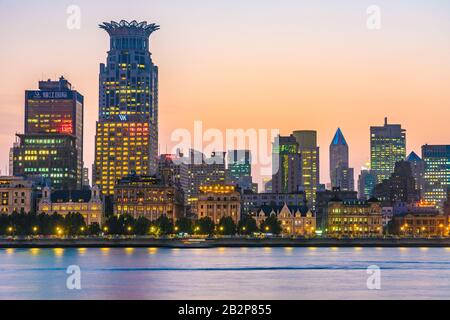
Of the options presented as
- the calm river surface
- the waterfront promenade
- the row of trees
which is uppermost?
the row of trees

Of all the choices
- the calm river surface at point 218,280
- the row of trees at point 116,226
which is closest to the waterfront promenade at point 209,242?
the row of trees at point 116,226

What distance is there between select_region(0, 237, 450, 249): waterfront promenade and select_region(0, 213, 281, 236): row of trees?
18.3 ft

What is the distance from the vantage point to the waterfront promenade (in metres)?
165

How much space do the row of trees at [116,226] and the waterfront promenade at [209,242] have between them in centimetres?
557

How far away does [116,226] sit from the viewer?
179 metres

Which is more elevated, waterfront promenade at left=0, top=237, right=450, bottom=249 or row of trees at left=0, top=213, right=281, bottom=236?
row of trees at left=0, top=213, right=281, bottom=236

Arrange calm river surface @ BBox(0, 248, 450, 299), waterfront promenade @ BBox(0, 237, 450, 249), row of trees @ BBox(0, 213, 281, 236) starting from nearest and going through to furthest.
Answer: calm river surface @ BBox(0, 248, 450, 299)
waterfront promenade @ BBox(0, 237, 450, 249)
row of trees @ BBox(0, 213, 281, 236)

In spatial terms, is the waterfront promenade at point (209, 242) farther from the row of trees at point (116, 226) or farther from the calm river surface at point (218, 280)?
the calm river surface at point (218, 280)

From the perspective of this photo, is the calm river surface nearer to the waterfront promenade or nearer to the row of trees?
the waterfront promenade

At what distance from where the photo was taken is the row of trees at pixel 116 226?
17188 centimetres

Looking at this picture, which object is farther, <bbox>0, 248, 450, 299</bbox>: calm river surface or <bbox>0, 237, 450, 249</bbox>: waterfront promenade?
<bbox>0, 237, 450, 249</bbox>: waterfront promenade

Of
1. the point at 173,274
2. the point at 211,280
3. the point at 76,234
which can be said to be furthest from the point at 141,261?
the point at 76,234

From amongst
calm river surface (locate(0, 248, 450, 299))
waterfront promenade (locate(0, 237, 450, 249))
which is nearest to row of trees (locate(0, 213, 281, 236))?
waterfront promenade (locate(0, 237, 450, 249))

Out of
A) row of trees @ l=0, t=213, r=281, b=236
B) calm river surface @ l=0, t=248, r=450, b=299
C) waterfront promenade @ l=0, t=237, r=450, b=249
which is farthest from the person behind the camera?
row of trees @ l=0, t=213, r=281, b=236
